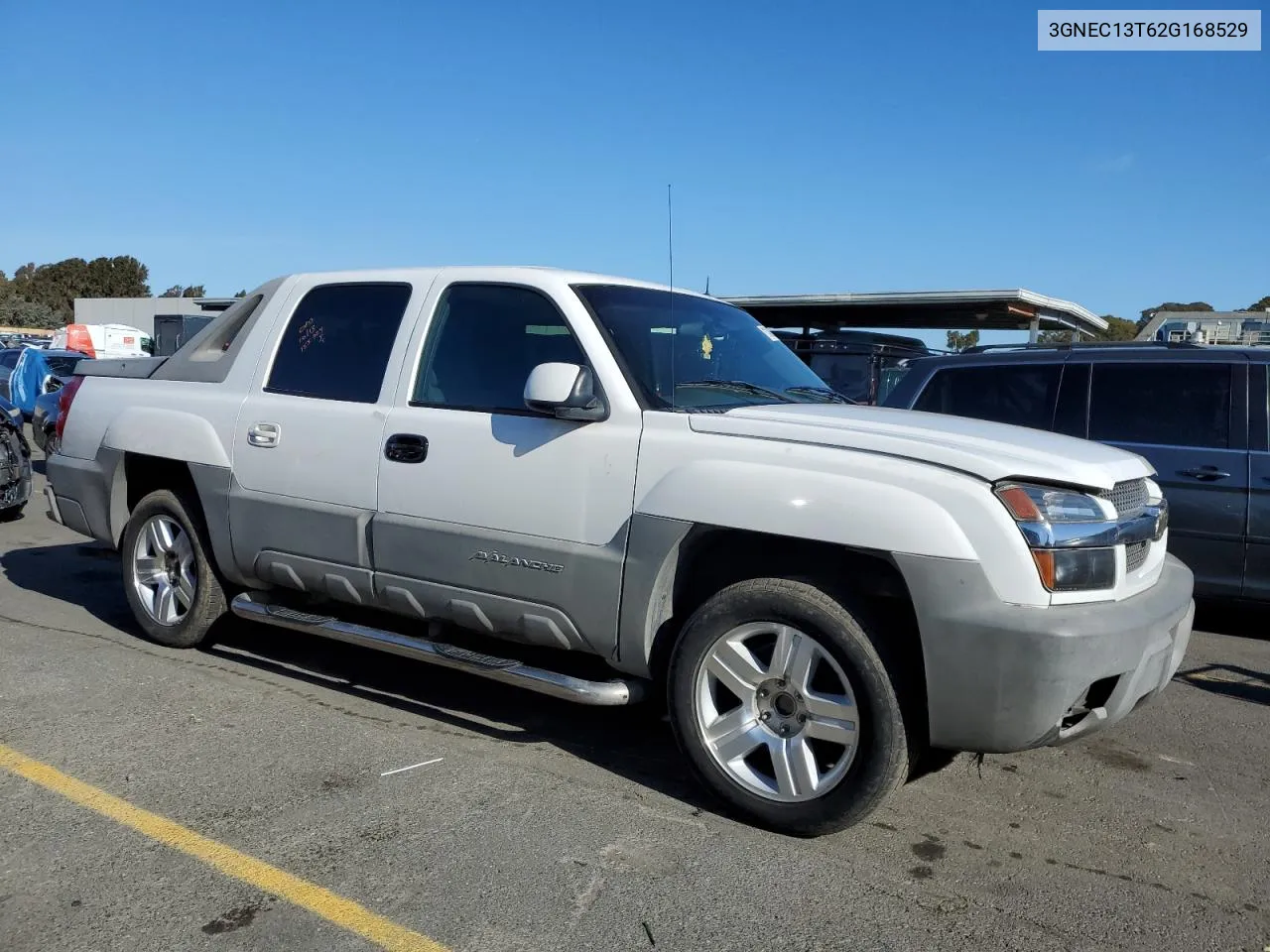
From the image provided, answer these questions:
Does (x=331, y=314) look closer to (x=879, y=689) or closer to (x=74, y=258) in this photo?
(x=879, y=689)

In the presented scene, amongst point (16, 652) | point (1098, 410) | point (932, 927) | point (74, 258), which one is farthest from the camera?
point (74, 258)

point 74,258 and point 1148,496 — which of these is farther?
point 74,258

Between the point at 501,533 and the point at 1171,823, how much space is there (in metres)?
2.60

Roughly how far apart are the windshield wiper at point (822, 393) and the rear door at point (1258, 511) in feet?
9.45

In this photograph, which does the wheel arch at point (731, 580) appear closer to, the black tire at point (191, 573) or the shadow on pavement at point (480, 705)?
the shadow on pavement at point (480, 705)

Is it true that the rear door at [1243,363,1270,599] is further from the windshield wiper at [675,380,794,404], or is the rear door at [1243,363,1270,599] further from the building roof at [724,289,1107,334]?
the building roof at [724,289,1107,334]

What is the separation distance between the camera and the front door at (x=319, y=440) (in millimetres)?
4668

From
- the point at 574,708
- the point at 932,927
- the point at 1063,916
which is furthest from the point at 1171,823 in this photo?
the point at 574,708

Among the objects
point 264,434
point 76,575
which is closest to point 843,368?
point 76,575

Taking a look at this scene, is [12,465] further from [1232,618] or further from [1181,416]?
[1232,618]

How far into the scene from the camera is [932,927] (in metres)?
3.03

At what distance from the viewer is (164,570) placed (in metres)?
5.65

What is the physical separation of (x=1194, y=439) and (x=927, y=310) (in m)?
16.2

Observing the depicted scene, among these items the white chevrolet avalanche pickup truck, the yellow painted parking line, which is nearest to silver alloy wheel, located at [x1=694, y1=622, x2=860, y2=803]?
the white chevrolet avalanche pickup truck
